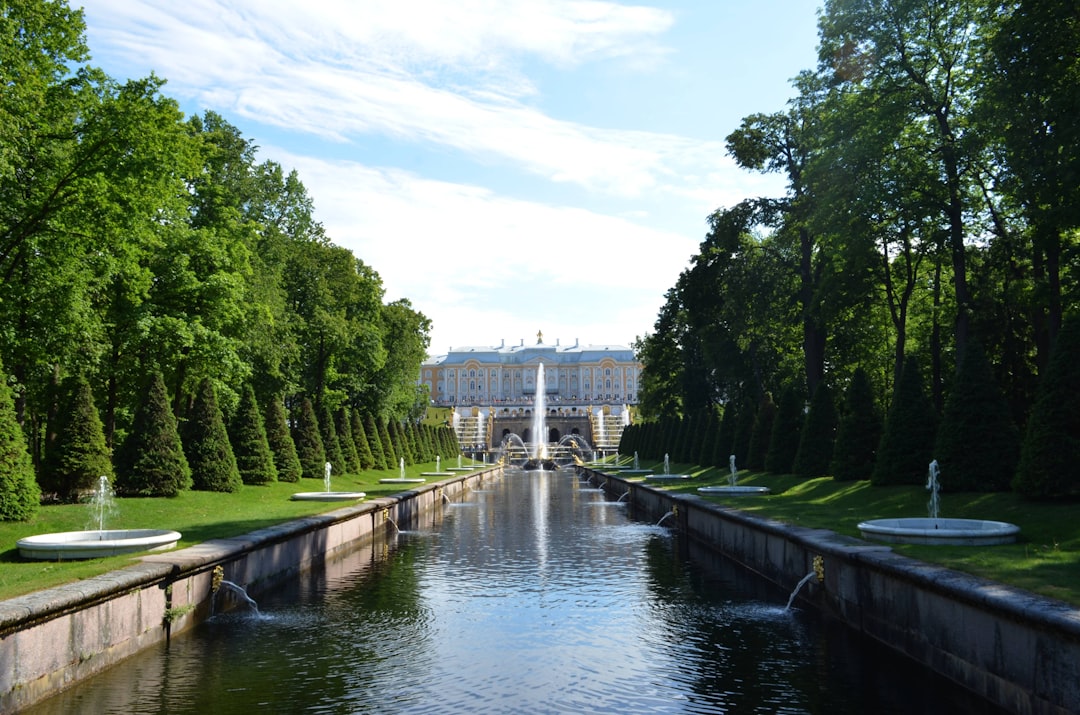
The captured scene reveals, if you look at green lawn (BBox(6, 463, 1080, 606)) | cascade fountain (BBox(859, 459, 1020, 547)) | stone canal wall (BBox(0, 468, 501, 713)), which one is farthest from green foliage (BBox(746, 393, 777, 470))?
stone canal wall (BBox(0, 468, 501, 713))

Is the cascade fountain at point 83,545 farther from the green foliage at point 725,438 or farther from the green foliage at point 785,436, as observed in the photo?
the green foliage at point 725,438

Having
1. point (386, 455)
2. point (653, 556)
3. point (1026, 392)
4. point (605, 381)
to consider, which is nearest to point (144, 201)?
point (653, 556)

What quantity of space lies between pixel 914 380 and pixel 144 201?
18851 mm

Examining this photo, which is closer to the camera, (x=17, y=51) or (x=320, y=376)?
(x=17, y=51)

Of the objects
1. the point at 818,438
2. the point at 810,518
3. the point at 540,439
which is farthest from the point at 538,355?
the point at 810,518

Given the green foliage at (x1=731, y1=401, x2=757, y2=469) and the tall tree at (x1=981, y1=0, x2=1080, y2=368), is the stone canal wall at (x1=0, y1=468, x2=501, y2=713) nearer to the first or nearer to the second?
the tall tree at (x1=981, y1=0, x2=1080, y2=368)

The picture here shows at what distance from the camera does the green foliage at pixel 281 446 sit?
2755cm

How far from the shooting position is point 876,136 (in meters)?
23.6

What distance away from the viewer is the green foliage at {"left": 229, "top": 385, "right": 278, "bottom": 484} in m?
25.1

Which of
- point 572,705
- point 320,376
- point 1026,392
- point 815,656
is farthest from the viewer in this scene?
point 320,376

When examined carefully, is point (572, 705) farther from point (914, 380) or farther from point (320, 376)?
point (320, 376)

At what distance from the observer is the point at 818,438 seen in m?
24.4

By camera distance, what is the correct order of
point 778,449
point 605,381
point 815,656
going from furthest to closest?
point 605,381
point 778,449
point 815,656

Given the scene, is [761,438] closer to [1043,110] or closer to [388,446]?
[1043,110]
